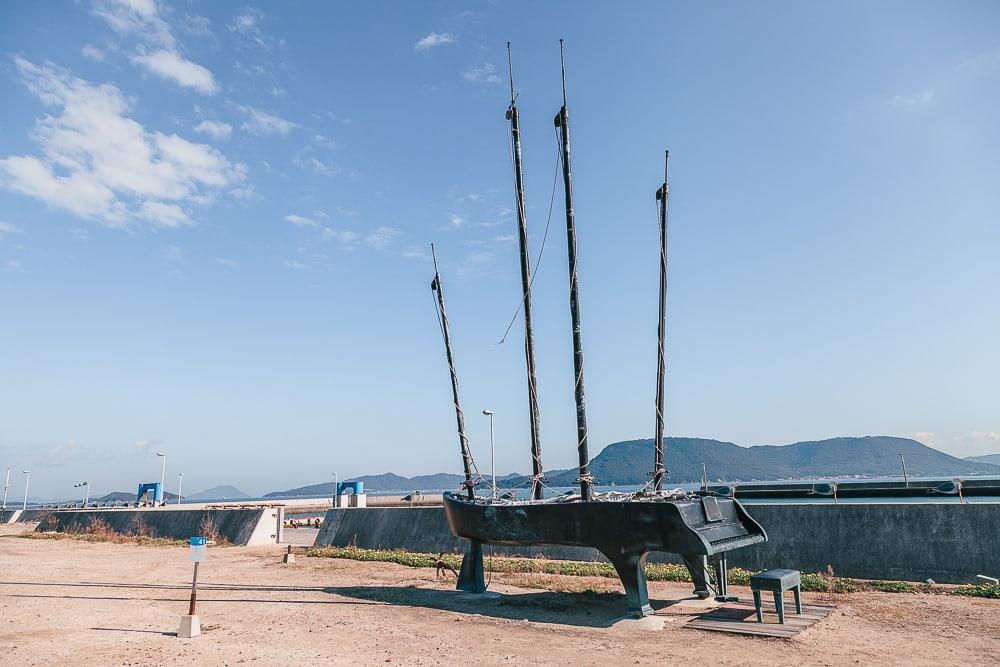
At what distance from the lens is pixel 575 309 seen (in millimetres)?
16625

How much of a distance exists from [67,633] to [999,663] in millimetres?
17124

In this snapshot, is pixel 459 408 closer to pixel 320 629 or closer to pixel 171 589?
pixel 320 629

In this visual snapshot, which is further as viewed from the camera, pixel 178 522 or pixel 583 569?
pixel 178 522

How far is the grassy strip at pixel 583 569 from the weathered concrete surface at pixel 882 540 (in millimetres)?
535

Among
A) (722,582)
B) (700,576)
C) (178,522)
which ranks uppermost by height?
(178,522)

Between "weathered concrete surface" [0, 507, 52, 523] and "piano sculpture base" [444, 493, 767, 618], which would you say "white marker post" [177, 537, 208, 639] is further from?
"weathered concrete surface" [0, 507, 52, 523]

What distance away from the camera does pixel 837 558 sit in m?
17.4

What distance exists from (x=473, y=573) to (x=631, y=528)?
5.90 m

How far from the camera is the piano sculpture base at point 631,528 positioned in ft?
41.6

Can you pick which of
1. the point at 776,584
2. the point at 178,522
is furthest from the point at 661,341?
the point at 178,522

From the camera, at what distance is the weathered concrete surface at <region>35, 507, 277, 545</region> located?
34.2 meters

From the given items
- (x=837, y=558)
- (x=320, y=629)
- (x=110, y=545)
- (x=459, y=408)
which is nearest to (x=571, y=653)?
(x=320, y=629)

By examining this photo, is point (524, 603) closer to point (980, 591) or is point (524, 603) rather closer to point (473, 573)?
point (473, 573)

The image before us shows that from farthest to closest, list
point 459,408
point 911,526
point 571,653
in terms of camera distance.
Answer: point 459,408 < point 911,526 < point 571,653
